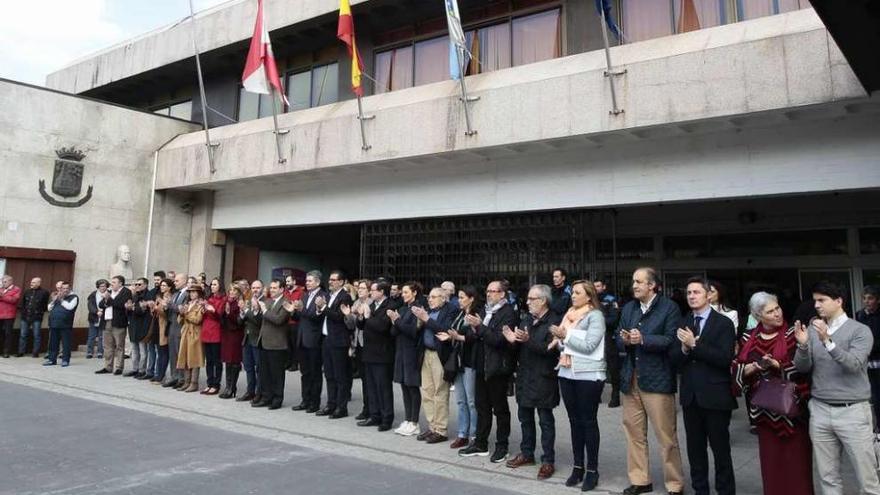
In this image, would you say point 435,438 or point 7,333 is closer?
point 435,438

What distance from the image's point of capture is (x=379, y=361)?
24.6 ft

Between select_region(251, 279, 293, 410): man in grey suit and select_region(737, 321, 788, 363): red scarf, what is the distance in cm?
600

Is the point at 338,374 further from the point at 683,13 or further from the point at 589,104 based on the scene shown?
the point at 683,13

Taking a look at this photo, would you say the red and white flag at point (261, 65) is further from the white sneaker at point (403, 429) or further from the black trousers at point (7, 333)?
the white sneaker at point (403, 429)

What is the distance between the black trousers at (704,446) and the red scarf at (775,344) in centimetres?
49

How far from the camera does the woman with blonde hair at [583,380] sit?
5223 millimetres

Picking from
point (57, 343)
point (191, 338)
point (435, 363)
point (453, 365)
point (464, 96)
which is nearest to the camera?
point (453, 365)

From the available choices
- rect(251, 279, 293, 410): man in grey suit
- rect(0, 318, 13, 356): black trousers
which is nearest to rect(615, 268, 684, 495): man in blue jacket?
rect(251, 279, 293, 410): man in grey suit

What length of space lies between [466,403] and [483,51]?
8.32 m

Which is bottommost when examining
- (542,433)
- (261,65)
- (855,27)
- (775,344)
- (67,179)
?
(542,433)

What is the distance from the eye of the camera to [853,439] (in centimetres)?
410

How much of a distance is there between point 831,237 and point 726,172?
4670mm

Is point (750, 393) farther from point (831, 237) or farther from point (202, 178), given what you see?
point (202, 178)

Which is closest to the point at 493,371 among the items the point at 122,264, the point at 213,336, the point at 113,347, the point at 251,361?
the point at 251,361
